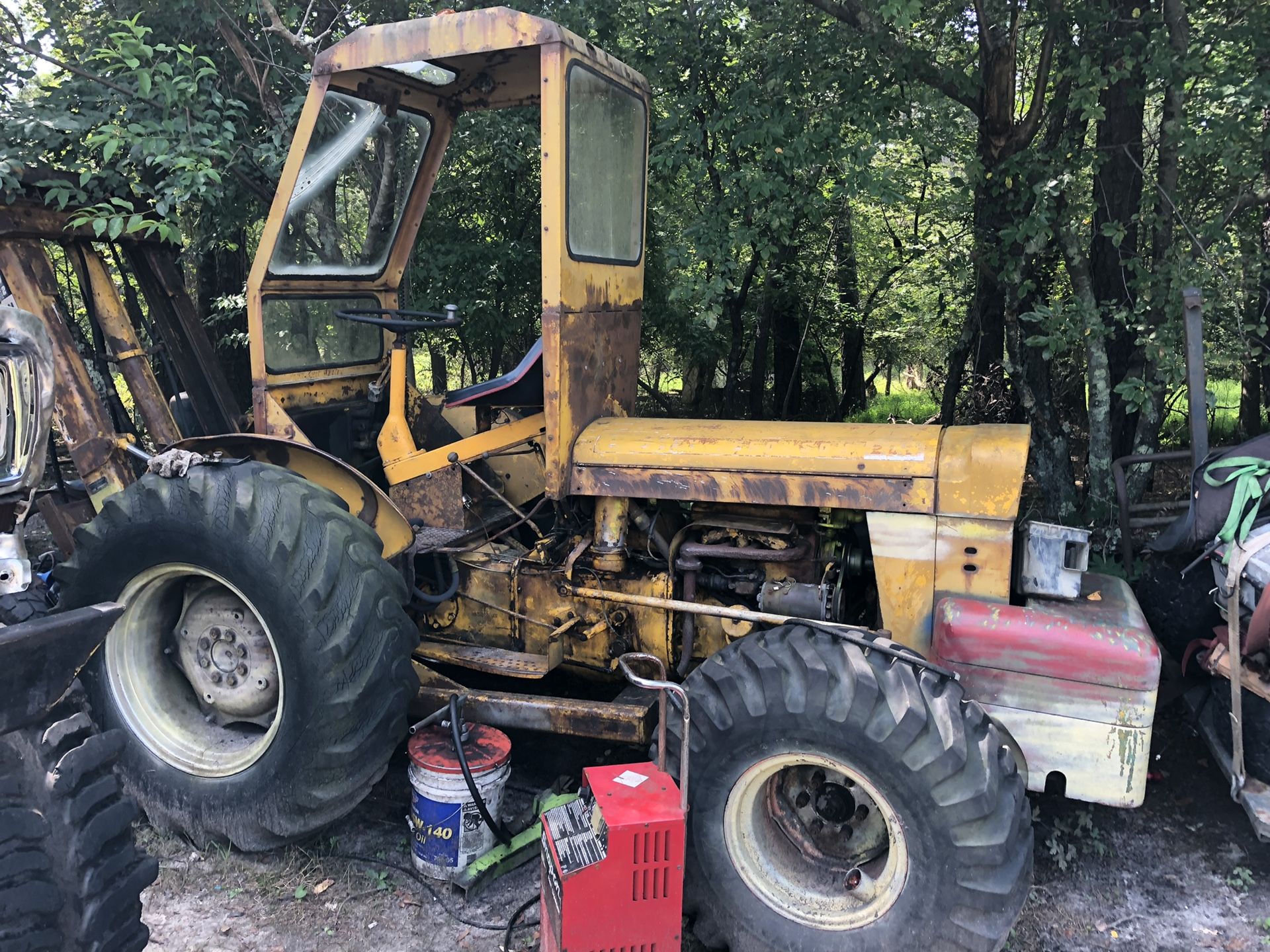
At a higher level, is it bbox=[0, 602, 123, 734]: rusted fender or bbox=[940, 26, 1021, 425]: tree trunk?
bbox=[940, 26, 1021, 425]: tree trunk

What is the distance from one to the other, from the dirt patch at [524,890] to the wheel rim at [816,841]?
0.38 meters

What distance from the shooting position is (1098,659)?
263cm

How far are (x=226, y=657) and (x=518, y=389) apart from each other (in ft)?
4.73

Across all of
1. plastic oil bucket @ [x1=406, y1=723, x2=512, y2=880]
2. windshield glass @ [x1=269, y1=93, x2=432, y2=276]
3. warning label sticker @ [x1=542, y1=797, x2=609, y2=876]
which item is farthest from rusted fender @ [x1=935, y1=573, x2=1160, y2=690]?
windshield glass @ [x1=269, y1=93, x2=432, y2=276]

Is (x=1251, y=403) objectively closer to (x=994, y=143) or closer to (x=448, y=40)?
(x=994, y=143)

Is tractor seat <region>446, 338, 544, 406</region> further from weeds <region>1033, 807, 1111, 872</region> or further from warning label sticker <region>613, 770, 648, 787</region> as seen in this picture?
weeds <region>1033, 807, 1111, 872</region>

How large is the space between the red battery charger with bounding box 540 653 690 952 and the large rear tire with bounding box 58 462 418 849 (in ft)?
2.90

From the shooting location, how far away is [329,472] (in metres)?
3.53

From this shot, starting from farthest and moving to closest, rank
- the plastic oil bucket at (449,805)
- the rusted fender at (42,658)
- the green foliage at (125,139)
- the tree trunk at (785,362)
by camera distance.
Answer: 1. the tree trunk at (785,362)
2. the green foliage at (125,139)
3. the plastic oil bucket at (449,805)
4. the rusted fender at (42,658)

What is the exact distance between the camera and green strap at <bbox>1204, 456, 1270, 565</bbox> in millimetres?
3012

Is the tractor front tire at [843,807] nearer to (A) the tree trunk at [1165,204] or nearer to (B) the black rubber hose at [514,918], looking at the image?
(B) the black rubber hose at [514,918]

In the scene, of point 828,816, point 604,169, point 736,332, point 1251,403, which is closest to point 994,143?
point 604,169

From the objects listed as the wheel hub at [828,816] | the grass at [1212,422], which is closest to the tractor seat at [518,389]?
the wheel hub at [828,816]

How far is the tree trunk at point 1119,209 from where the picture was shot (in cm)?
472
